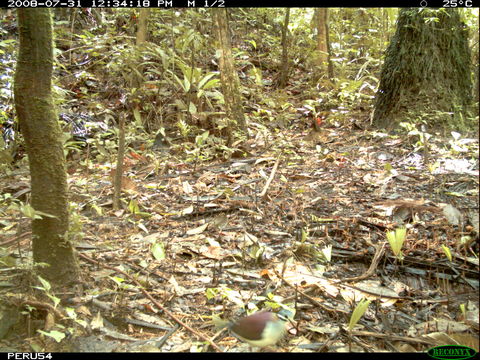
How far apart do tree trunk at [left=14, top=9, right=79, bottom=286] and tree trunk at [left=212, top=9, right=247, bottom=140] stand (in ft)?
6.85

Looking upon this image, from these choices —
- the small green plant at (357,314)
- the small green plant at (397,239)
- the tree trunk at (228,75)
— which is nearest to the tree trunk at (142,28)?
Answer: the tree trunk at (228,75)

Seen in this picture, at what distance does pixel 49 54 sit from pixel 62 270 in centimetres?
94

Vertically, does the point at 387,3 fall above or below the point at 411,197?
above

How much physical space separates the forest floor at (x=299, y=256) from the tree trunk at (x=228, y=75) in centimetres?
98

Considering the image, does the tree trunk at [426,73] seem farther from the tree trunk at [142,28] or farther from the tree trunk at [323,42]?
the tree trunk at [142,28]

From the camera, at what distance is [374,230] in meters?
2.04

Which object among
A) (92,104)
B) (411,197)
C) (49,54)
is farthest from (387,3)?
(92,104)

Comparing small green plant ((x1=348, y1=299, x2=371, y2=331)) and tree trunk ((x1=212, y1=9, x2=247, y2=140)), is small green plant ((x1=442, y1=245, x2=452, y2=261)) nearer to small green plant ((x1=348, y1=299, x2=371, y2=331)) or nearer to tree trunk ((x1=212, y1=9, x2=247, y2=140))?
small green plant ((x1=348, y1=299, x2=371, y2=331))

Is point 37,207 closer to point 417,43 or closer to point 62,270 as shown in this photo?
point 62,270

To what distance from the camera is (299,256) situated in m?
2.14

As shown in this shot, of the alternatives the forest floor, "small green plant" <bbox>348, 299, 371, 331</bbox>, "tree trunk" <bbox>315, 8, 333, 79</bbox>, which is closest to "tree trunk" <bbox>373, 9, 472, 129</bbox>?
the forest floor

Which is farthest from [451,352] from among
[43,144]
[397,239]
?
[43,144]

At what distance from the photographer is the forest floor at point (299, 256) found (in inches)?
59.2

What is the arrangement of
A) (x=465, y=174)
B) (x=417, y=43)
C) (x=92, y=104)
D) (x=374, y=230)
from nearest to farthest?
1. (x=465, y=174)
2. (x=374, y=230)
3. (x=417, y=43)
4. (x=92, y=104)
